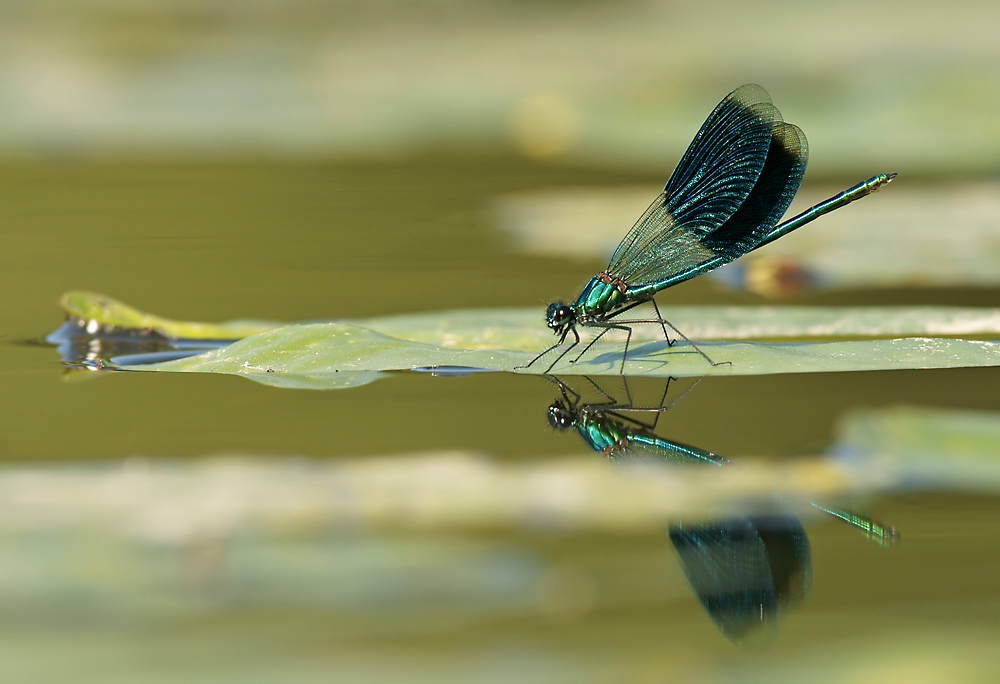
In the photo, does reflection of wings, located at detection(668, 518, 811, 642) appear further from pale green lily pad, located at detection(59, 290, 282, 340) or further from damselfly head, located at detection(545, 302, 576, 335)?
pale green lily pad, located at detection(59, 290, 282, 340)

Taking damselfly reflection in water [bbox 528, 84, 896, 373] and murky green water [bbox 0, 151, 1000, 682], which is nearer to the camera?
murky green water [bbox 0, 151, 1000, 682]

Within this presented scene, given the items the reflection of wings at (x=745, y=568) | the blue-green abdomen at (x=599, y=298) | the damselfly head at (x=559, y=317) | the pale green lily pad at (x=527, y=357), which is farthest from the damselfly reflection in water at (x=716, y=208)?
the reflection of wings at (x=745, y=568)

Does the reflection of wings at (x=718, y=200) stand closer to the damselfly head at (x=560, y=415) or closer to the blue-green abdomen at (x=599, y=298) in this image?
the blue-green abdomen at (x=599, y=298)

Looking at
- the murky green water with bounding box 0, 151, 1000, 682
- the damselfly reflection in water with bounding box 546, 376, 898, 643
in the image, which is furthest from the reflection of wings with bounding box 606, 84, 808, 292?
the damselfly reflection in water with bounding box 546, 376, 898, 643

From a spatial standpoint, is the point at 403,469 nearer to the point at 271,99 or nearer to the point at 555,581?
the point at 555,581

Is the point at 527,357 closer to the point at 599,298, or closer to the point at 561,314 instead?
the point at 561,314

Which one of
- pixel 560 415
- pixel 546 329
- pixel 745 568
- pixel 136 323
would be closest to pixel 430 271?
pixel 546 329

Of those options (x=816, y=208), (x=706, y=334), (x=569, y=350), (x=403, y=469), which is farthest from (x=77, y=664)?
(x=816, y=208)
